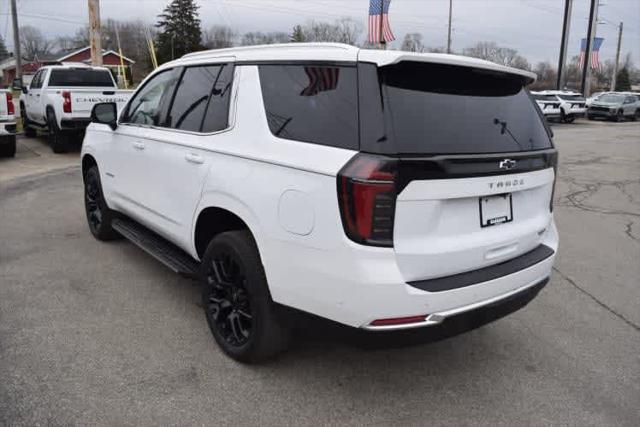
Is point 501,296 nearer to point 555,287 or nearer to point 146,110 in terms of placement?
point 555,287

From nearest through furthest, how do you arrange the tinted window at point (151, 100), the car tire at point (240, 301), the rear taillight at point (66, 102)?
the car tire at point (240, 301), the tinted window at point (151, 100), the rear taillight at point (66, 102)

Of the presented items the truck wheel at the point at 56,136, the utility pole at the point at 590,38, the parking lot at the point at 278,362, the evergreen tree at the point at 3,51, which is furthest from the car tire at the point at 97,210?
the evergreen tree at the point at 3,51

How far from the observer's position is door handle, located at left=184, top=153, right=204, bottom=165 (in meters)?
3.54

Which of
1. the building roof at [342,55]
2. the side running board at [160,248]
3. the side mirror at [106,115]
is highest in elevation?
the building roof at [342,55]

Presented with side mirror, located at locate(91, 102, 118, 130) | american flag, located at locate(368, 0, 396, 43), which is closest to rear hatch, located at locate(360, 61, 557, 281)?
side mirror, located at locate(91, 102, 118, 130)

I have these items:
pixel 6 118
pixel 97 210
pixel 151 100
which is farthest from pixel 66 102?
pixel 151 100

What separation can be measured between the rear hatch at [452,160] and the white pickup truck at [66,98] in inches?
401

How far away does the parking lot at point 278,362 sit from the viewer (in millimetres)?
2896

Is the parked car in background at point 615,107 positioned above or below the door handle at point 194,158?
below

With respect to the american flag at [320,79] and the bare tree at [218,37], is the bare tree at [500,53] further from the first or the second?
the american flag at [320,79]

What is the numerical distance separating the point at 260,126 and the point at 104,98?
32.7 ft

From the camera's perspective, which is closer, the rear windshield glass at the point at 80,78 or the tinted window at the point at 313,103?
the tinted window at the point at 313,103

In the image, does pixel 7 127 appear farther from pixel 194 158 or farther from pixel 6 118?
pixel 194 158

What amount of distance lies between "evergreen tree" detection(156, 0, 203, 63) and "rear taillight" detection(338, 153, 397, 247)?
183 feet
